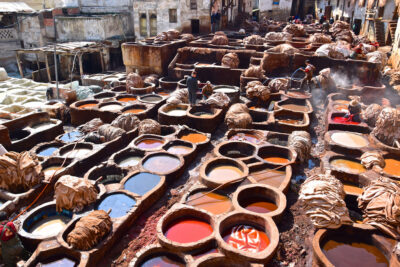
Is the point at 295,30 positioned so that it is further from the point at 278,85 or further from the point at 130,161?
the point at 130,161

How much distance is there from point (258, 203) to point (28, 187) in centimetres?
567

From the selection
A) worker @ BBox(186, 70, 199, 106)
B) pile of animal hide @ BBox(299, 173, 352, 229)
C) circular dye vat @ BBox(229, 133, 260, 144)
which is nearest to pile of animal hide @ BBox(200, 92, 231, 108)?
worker @ BBox(186, 70, 199, 106)

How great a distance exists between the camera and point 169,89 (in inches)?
585

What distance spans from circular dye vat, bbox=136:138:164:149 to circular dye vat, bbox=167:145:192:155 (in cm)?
45

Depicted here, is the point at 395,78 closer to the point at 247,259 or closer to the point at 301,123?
the point at 301,123

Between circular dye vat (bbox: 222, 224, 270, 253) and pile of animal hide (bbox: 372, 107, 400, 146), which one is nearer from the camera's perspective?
circular dye vat (bbox: 222, 224, 270, 253)

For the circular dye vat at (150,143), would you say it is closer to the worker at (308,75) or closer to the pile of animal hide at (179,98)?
the pile of animal hide at (179,98)

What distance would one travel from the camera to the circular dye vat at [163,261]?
5.34 meters

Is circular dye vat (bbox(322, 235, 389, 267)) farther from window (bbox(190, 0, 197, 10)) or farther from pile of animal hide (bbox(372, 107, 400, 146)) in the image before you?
window (bbox(190, 0, 197, 10))

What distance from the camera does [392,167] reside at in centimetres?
770

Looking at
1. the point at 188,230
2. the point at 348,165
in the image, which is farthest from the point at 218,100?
the point at 188,230

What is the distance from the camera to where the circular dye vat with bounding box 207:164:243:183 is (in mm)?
7625

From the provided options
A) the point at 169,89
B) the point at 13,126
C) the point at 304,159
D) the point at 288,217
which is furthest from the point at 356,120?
the point at 13,126

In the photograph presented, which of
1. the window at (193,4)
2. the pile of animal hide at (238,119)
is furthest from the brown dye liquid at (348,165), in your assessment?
the window at (193,4)
